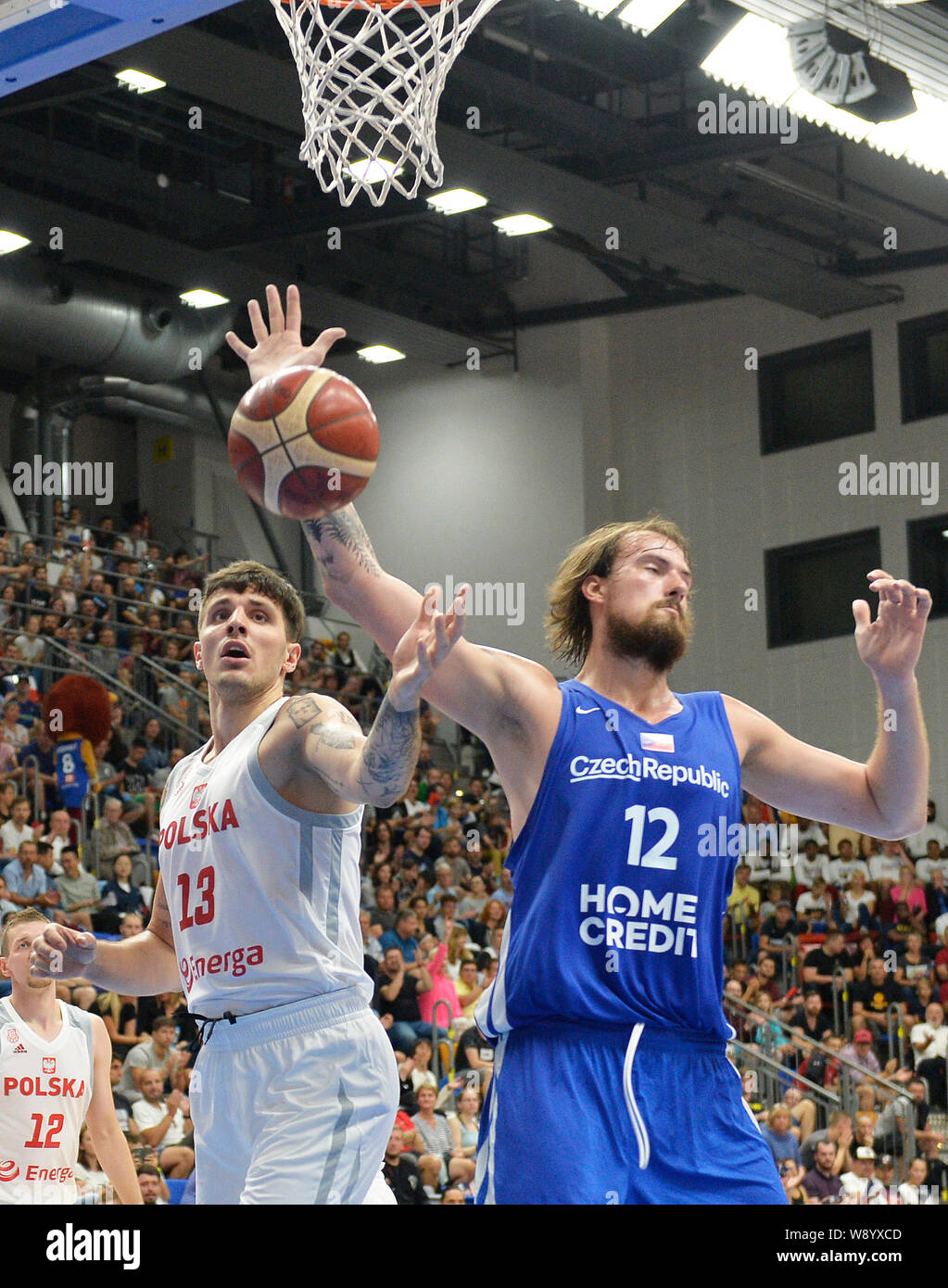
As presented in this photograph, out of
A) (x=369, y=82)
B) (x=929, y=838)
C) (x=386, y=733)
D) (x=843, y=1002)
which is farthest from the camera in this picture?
(x=929, y=838)

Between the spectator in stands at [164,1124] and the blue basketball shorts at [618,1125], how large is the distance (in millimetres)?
7413

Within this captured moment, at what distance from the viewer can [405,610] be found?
12.9 feet

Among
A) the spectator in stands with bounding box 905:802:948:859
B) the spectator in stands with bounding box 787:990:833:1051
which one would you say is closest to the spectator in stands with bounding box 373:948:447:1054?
the spectator in stands with bounding box 787:990:833:1051

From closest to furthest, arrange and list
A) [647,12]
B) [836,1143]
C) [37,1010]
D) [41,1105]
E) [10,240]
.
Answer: [41,1105] → [37,1010] → [836,1143] → [647,12] → [10,240]

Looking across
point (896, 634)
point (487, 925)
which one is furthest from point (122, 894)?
point (896, 634)

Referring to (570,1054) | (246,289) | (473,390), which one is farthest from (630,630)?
(473,390)

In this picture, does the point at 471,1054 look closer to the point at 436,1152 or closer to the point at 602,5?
the point at 436,1152

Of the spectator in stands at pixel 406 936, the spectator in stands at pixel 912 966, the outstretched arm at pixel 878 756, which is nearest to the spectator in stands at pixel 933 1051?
the spectator in stands at pixel 912 966

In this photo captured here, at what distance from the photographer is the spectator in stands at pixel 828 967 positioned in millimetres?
15656

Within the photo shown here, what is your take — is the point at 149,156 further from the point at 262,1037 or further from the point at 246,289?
the point at 262,1037

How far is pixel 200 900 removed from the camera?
4406 mm

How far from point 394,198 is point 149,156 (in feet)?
11.1

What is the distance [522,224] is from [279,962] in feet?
53.6

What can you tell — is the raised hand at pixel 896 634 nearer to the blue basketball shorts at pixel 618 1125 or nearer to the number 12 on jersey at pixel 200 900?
the blue basketball shorts at pixel 618 1125
